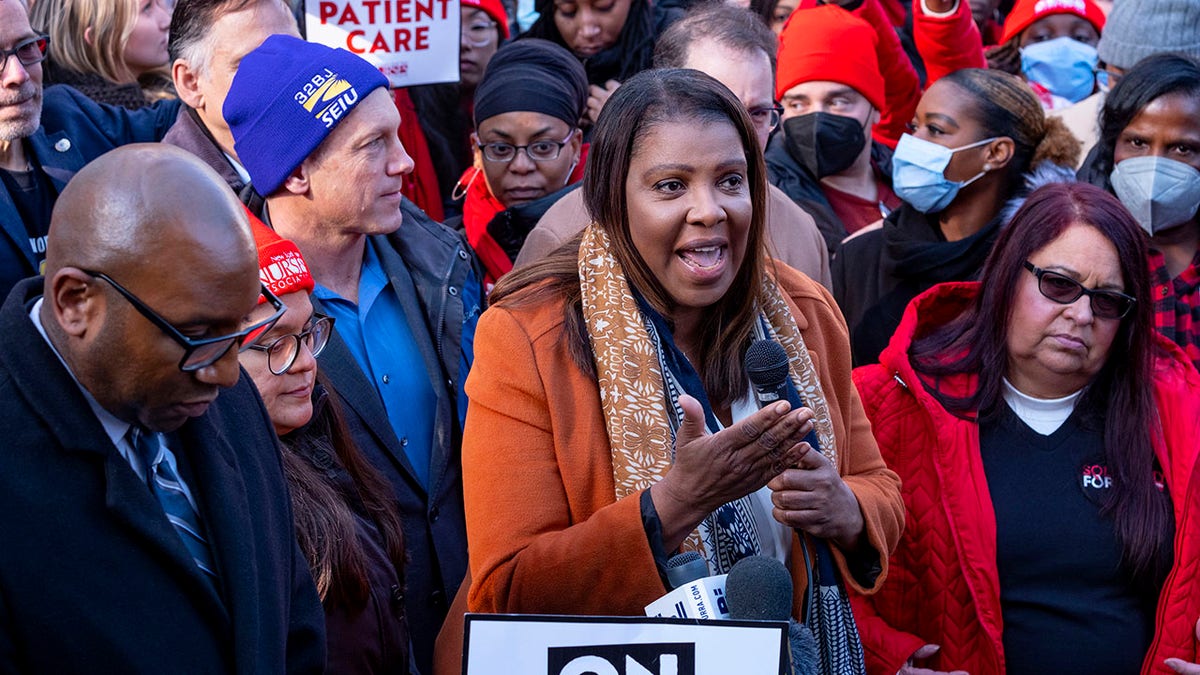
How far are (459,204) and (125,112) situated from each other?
1.72 metres

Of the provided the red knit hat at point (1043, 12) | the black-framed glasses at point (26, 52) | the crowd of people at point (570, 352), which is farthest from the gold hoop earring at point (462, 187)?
the red knit hat at point (1043, 12)

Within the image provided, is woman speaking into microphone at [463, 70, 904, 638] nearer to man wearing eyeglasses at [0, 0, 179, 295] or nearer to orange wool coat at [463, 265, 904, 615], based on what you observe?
orange wool coat at [463, 265, 904, 615]

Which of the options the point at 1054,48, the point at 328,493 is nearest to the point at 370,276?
the point at 328,493

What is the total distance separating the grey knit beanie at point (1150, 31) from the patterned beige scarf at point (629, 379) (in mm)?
4254

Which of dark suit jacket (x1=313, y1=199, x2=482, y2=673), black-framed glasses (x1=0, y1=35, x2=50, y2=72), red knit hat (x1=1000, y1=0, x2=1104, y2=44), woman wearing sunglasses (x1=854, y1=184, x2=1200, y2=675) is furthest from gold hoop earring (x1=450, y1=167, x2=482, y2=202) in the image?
red knit hat (x1=1000, y1=0, x2=1104, y2=44)

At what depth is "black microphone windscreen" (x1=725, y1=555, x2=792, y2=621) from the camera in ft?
8.32

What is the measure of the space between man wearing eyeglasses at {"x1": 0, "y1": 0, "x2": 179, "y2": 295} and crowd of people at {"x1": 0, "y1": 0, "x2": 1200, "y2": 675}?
13 mm

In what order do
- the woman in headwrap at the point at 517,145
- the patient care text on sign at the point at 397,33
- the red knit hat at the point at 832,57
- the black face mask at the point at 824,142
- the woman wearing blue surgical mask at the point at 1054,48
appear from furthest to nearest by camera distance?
the woman wearing blue surgical mask at the point at 1054,48
the red knit hat at the point at 832,57
the black face mask at the point at 824,142
the patient care text on sign at the point at 397,33
the woman in headwrap at the point at 517,145

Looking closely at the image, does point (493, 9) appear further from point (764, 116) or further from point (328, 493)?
point (328, 493)

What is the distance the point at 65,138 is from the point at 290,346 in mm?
1675

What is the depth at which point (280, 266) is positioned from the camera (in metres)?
3.34

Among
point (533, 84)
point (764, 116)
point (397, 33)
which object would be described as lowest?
point (764, 116)

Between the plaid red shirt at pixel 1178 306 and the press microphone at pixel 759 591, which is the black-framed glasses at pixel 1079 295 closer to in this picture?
the plaid red shirt at pixel 1178 306

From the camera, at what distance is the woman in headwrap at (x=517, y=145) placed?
513 centimetres
